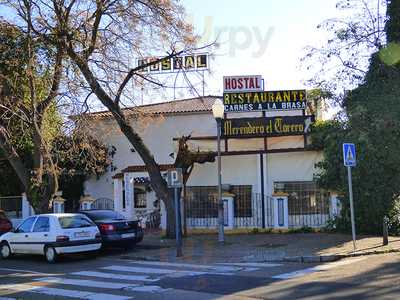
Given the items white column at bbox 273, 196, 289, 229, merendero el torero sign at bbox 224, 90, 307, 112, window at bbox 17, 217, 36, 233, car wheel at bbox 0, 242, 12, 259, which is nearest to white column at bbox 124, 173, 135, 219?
merendero el torero sign at bbox 224, 90, 307, 112

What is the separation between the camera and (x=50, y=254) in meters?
16.9

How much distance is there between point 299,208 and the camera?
73.6 feet

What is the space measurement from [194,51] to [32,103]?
607cm

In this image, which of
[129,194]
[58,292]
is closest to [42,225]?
[58,292]

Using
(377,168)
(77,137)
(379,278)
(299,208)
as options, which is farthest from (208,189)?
(379,278)

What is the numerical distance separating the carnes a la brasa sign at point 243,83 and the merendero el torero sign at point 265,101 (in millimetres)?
217

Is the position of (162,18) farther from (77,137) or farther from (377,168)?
(377,168)

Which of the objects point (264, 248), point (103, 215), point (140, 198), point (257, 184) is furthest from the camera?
point (140, 198)

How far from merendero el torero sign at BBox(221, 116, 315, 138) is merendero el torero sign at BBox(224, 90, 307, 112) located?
1.56 ft

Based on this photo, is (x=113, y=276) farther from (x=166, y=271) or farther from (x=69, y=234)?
(x=69, y=234)

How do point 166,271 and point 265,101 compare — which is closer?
point 166,271

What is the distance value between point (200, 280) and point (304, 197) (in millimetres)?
11291

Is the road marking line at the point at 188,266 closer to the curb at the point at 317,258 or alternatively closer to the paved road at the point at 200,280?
the paved road at the point at 200,280

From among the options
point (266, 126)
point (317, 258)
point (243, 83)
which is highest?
point (243, 83)
